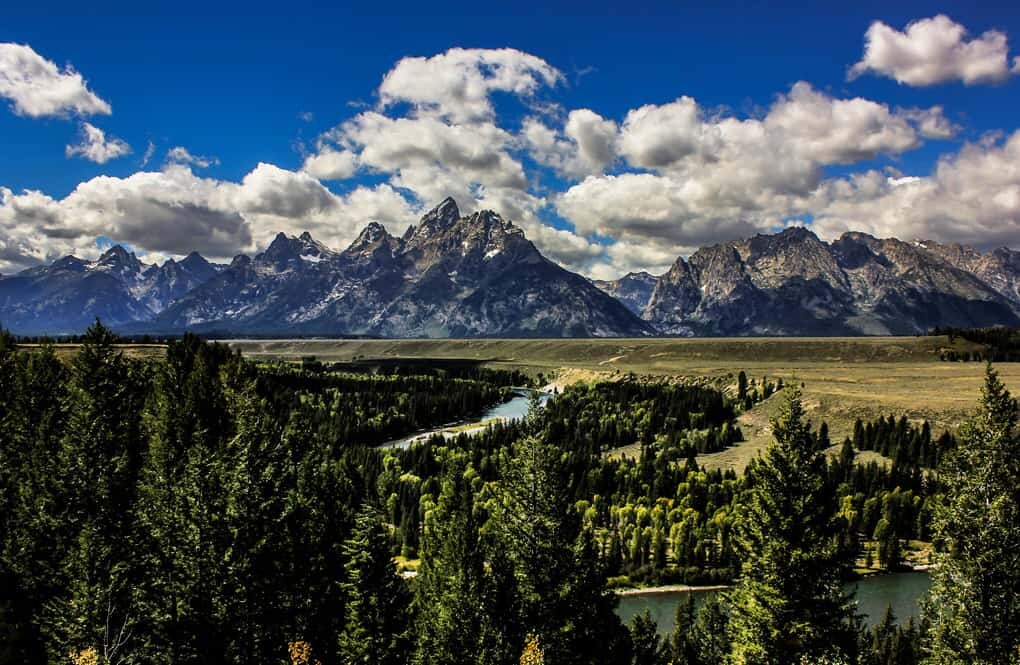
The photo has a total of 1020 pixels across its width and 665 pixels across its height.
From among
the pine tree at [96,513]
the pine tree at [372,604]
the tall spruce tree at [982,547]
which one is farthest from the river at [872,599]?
the pine tree at [96,513]

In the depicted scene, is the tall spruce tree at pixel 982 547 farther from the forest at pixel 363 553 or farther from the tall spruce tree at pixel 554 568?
the tall spruce tree at pixel 554 568

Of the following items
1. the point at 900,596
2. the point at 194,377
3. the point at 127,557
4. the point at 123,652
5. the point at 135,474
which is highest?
the point at 194,377

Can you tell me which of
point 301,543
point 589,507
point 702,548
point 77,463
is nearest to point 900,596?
point 702,548

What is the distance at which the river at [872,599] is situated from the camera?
7394 cm

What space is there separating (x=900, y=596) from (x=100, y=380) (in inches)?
3718

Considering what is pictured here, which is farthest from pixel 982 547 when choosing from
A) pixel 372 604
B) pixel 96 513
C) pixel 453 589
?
pixel 96 513

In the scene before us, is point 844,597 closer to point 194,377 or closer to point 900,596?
point 194,377

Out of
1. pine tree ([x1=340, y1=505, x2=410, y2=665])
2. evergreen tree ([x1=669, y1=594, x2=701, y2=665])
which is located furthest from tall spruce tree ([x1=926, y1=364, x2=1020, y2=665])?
evergreen tree ([x1=669, y1=594, x2=701, y2=665])

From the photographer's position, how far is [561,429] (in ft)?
544

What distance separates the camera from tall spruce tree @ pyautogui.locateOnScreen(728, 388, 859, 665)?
24.6m

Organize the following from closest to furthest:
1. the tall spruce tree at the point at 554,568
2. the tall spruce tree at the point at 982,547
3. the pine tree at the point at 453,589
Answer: the tall spruce tree at the point at 982,547, the tall spruce tree at the point at 554,568, the pine tree at the point at 453,589

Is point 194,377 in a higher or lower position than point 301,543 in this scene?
higher

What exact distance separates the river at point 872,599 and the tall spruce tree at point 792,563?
5079cm

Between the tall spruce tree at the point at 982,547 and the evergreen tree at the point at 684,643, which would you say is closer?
the tall spruce tree at the point at 982,547
